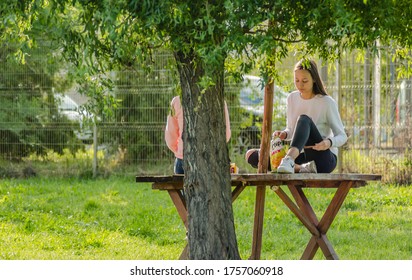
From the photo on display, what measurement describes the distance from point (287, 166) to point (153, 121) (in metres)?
8.19

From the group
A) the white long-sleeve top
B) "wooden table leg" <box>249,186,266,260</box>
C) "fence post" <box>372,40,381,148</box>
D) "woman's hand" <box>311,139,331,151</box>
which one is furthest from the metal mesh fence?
"wooden table leg" <box>249,186,266,260</box>

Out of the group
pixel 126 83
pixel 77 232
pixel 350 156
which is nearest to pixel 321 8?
pixel 77 232

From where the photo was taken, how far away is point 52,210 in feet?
38.9

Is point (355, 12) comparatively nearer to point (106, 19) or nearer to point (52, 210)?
point (106, 19)

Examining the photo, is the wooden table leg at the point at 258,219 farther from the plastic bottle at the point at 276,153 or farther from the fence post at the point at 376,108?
the fence post at the point at 376,108

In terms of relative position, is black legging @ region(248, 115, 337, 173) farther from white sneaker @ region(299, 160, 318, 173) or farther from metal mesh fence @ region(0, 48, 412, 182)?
metal mesh fence @ region(0, 48, 412, 182)

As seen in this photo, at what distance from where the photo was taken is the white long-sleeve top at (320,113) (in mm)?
8164

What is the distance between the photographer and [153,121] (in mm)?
15492

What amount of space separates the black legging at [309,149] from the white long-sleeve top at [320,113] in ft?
0.45

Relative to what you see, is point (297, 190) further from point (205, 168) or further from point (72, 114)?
point (72, 114)

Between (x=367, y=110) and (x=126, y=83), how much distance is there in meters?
3.82

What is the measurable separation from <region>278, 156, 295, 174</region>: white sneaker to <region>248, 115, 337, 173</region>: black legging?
0.18 meters

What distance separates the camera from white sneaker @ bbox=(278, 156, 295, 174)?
7.43 metres

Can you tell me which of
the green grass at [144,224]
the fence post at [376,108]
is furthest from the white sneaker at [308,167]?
the fence post at [376,108]
